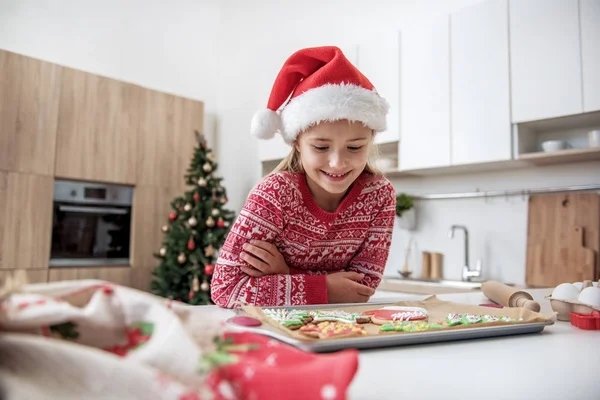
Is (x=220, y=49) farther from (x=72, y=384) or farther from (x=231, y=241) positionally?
(x=72, y=384)

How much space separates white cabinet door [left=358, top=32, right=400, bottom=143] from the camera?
3.19m

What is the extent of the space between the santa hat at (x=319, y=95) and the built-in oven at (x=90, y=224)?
8.25 ft

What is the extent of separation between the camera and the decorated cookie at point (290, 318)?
0.74 metres

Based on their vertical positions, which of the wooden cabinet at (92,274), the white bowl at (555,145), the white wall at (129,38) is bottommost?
the wooden cabinet at (92,274)

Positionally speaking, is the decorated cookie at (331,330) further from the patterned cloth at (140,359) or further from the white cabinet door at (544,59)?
the white cabinet door at (544,59)

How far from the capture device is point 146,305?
452 millimetres

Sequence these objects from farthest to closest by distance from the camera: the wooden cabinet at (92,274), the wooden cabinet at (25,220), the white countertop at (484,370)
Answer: the wooden cabinet at (92,274), the wooden cabinet at (25,220), the white countertop at (484,370)

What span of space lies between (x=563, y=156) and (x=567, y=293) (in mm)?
1741

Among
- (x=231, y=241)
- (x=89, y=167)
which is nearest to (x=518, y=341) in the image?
(x=231, y=241)

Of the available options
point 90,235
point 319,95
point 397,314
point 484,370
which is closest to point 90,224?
point 90,235

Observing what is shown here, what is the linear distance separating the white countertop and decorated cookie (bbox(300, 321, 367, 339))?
1.4 inches

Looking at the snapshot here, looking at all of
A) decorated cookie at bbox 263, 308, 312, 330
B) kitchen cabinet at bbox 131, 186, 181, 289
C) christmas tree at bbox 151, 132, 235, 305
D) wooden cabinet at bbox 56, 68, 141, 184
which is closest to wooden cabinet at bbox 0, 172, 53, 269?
wooden cabinet at bbox 56, 68, 141, 184

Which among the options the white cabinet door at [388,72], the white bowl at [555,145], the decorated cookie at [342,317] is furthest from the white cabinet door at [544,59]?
the decorated cookie at [342,317]

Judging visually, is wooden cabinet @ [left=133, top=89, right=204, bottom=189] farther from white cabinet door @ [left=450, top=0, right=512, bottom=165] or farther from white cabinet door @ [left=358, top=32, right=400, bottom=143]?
white cabinet door @ [left=450, top=0, right=512, bottom=165]
